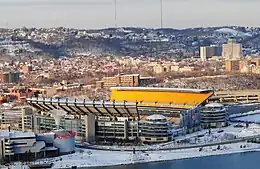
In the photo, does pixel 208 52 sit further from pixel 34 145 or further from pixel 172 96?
pixel 34 145

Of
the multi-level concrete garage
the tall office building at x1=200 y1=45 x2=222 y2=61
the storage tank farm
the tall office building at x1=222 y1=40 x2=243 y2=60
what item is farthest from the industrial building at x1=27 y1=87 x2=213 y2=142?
the tall office building at x1=222 y1=40 x2=243 y2=60

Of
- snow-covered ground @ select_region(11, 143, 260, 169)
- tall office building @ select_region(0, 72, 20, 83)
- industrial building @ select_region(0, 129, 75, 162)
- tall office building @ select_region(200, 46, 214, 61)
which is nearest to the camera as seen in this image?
snow-covered ground @ select_region(11, 143, 260, 169)

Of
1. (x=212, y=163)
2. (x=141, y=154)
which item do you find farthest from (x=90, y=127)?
(x=212, y=163)

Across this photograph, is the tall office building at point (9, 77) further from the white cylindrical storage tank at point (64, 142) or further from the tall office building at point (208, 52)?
the white cylindrical storage tank at point (64, 142)

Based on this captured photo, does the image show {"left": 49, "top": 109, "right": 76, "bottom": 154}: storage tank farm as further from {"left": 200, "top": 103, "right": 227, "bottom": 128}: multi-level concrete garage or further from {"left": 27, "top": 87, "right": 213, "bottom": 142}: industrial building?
{"left": 200, "top": 103, "right": 227, "bottom": 128}: multi-level concrete garage

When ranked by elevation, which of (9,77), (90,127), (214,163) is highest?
(9,77)

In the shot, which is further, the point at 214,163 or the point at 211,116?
the point at 211,116

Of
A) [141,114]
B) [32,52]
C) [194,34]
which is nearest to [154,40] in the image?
[194,34]
